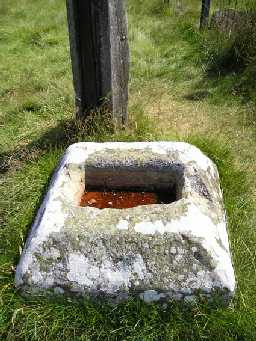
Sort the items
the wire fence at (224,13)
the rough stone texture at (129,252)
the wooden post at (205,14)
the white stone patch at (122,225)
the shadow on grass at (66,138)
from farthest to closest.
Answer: the wooden post at (205,14)
the wire fence at (224,13)
the shadow on grass at (66,138)
the white stone patch at (122,225)
the rough stone texture at (129,252)

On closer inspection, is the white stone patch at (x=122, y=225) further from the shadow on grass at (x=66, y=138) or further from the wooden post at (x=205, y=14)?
the wooden post at (x=205, y=14)

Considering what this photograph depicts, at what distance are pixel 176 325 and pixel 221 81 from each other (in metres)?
4.15

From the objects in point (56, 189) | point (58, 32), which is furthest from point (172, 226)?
point (58, 32)

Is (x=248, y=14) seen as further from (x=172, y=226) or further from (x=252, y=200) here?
(x=172, y=226)

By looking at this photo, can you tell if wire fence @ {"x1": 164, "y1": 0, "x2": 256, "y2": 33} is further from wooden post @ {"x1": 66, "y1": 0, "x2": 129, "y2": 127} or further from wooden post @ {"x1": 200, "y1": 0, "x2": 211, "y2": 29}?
wooden post @ {"x1": 66, "y1": 0, "x2": 129, "y2": 127}

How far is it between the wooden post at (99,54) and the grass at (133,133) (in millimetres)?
228

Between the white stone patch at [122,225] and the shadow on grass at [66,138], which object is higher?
the white stone patch at [122,225]

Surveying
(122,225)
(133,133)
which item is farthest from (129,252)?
(133,133)

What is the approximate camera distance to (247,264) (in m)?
3.34

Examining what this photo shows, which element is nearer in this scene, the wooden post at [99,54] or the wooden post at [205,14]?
the wooden post at [99,54]

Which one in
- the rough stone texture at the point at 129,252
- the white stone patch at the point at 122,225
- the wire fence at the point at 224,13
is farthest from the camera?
the wire fence at the point at 224,13

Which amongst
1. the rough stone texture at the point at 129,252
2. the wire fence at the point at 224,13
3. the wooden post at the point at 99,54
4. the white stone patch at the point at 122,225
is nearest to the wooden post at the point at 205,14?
the wire fence at the point at 224,13

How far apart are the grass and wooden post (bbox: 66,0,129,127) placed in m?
0.23

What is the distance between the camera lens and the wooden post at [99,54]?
14.2ft
